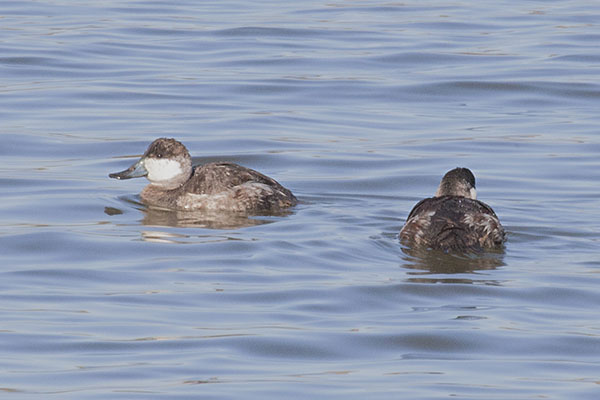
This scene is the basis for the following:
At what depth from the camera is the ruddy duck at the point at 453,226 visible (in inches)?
411

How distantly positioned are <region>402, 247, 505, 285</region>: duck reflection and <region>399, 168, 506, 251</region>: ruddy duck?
6cm

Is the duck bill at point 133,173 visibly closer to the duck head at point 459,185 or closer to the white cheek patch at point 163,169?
the white cheek patch at point 163,169

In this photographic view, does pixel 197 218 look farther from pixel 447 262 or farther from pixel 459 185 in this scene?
pixel 447 262

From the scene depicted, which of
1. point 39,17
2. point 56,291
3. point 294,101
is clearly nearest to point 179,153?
point 56,291

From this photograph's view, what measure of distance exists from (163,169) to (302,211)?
146 cm

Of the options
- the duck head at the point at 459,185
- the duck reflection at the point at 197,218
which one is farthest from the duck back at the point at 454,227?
the duck reflection at the point at 197,218

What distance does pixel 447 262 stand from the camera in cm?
1026

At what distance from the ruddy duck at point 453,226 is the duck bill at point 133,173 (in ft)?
10.3

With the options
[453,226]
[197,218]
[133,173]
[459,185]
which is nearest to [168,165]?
[133,173]

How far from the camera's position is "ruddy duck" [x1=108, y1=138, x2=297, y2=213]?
12.3 metres

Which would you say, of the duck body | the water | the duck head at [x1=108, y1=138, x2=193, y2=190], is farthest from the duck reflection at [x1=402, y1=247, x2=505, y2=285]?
the duck head at [x1=108, y1=138, x2=193, y2=190]

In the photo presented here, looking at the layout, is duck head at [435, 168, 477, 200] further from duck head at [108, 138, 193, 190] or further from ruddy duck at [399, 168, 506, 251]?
duck head at [108, 138, 193, 190]

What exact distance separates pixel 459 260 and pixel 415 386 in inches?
123

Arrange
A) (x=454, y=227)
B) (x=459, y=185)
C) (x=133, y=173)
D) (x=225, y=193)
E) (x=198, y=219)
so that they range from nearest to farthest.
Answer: (x=454, y=227), (x=459, y=185), (x=198, y=219), (x=225, y=193), (x=133, y=173)
